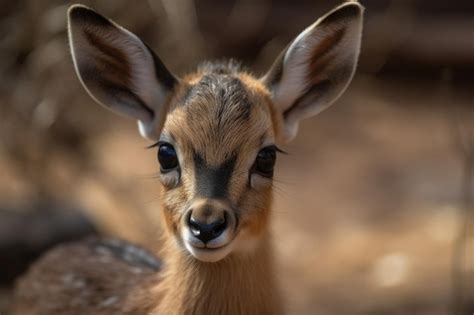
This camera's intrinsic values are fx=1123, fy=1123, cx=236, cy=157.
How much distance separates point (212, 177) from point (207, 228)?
1.16ft

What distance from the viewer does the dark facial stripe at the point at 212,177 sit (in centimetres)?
554

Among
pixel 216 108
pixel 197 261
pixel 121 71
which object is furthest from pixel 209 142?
pixel 121 71

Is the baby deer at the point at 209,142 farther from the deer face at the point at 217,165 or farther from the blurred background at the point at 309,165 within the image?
the blurred background at the point at 309,165

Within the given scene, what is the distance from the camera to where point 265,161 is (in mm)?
5945

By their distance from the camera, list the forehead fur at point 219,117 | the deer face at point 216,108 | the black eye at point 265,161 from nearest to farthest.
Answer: the deer face at point 216,108 < the forehead fur at point 219,117 < the black eye at point 265,161

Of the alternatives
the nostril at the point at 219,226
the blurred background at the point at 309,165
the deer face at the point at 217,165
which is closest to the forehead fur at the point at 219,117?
the deer face at the point at 217,165

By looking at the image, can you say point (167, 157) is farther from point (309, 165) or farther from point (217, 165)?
point (309, 165)

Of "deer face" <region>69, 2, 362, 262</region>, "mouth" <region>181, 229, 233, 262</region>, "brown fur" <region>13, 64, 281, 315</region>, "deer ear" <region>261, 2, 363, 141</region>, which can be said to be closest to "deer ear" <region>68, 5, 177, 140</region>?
"deer face" <region>69, 2, 362, 262</region>

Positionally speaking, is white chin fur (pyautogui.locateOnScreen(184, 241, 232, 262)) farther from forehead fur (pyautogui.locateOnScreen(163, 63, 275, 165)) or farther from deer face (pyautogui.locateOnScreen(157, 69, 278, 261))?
forehead fur (pyautogui.locateOnScreen(163, 63, 275, 165))

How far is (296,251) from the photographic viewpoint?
11.6 m

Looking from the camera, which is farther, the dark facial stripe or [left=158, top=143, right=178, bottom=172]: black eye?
[left=158, top=143, right=178, bottom=172]: black eye

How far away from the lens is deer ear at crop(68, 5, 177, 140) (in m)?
6.36

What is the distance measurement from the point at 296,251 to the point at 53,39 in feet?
10.8

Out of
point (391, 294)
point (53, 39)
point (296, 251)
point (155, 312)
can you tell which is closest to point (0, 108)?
point (53, 39)
